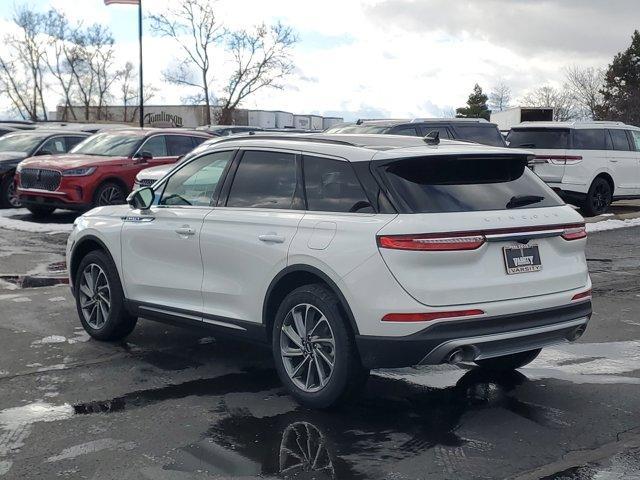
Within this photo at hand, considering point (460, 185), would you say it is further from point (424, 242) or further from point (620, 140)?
point (620, 140)

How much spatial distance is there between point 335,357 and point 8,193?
14.8m

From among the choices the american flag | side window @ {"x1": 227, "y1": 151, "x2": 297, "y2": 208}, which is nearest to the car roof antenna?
side window @ {"x1": 227, "y1": 151, "x2": 297, "y2": 208}

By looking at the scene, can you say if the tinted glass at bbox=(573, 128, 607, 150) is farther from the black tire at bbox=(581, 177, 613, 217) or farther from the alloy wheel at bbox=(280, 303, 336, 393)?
the alloy wheel at bbox=(280, 303, 336, 393)

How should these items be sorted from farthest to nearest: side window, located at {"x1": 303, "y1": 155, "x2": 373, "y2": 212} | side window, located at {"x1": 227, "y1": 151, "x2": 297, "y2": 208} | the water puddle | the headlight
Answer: the headlight → the water puddle → side window, located at {"x1": 227, "y1": 151, "x2": 297, "y2": 208} → side window, located at {"x1": 303, "y1": 155, "x2": 373, "y2": 212}

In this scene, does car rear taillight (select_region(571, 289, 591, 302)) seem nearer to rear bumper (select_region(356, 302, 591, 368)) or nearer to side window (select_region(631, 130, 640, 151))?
rear bumper (select_region(356, 302, 591, 368))

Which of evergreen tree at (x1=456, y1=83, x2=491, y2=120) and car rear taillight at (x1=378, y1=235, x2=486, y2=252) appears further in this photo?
evergreen tree at (x1=456, y1=83, x2=491, y2=120)

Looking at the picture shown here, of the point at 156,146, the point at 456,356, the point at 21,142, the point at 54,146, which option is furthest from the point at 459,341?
the point at 21,142

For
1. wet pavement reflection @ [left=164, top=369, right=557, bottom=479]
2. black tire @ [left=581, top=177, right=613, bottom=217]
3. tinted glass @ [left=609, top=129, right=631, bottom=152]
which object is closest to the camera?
wet pavement reflection @ [left=164, top=369, right=557, bottom=479]

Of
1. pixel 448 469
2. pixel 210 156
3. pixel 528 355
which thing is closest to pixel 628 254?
pixel 528 355

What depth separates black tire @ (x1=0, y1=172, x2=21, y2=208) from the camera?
18.3 meters

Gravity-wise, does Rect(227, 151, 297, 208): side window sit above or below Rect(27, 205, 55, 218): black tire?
above

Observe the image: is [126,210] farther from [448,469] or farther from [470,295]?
[448,469]

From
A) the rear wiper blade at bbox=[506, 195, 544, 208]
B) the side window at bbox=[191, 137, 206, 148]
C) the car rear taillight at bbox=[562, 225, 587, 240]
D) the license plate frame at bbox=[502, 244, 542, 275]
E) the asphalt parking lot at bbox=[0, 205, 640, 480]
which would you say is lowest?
the asphalt parking lot at bbox=[0, 205, 640, 480]

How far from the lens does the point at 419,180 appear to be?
17.6 ft
